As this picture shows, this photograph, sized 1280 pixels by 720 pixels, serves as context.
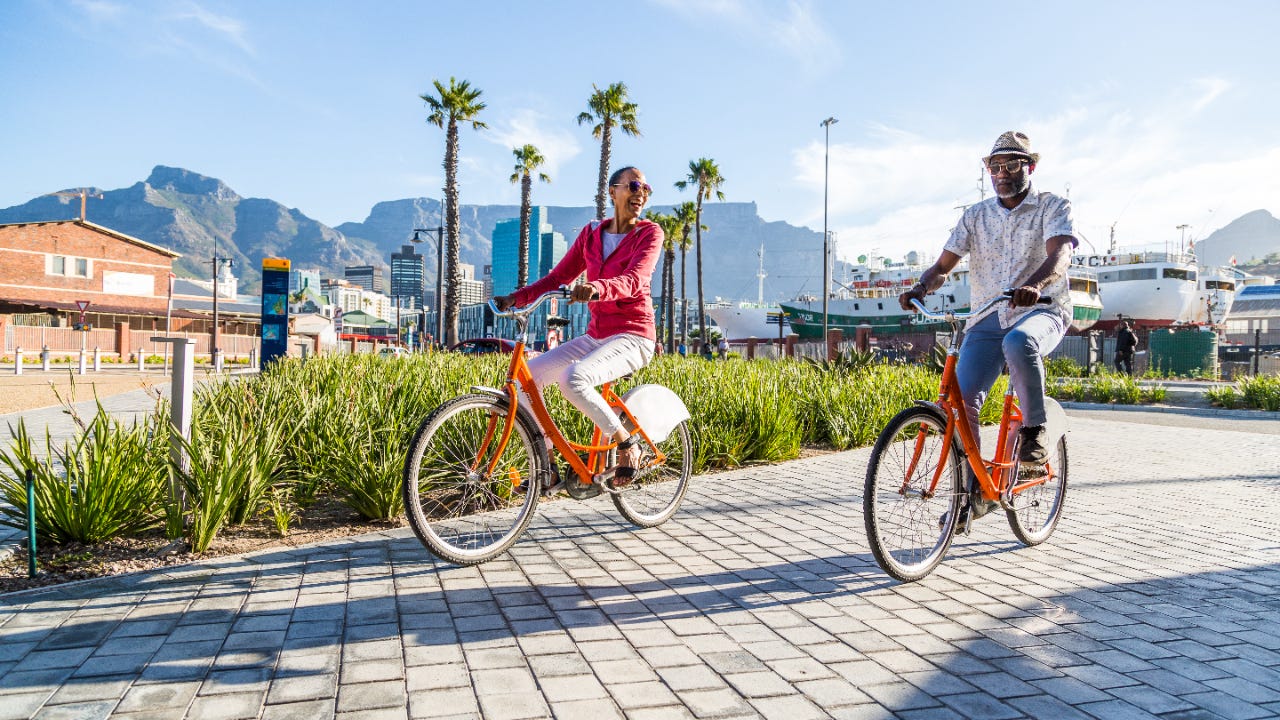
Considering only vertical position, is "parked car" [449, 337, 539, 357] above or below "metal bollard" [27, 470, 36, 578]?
above

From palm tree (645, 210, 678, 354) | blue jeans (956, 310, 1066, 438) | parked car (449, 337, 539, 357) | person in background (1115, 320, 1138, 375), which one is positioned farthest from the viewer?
palm tree (645, 210, 678, 354)

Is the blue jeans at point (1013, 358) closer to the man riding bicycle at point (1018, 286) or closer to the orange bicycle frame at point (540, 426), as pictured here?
the man riding bicycle at point (1018, 286)

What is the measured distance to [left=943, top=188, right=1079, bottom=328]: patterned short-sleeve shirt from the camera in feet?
12.9

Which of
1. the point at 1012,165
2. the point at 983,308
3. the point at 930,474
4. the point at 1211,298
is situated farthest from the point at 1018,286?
the point at 1211,298

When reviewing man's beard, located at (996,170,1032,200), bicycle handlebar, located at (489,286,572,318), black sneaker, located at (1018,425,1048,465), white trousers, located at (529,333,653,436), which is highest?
man's beard, located at (996,170,1032,200)

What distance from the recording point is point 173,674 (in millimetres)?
2537

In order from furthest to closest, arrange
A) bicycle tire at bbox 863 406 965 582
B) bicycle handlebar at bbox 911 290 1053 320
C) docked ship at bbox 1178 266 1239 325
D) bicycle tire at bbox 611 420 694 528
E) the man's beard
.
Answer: docked ship at bbox 1178 266 1239 325, bicycle tire at bbox 611 420 694 528, the man's beard, bicycle handlebar at bbox 911 290 1053 320, bicycle tire at bbox 863 406 965 582

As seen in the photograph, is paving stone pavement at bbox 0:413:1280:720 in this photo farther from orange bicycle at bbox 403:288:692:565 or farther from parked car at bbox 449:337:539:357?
parked car at bbox 449:337:539:357

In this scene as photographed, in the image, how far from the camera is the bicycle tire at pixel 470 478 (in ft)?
11.8

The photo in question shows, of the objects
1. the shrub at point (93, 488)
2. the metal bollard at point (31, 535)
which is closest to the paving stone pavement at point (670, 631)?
the metal bollard at point (31, 535)

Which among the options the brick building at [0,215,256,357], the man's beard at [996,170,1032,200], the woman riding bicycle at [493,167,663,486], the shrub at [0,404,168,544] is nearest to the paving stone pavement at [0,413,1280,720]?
the shrub at [0,404,168,544]

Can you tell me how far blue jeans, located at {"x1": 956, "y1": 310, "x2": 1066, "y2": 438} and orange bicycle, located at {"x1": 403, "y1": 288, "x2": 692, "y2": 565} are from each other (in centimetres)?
162

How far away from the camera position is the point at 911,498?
3.70 m

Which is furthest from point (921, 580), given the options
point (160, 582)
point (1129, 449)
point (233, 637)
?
point (1129, 449)
